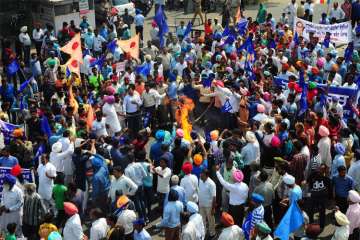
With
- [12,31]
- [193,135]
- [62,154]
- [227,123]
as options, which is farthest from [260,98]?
[12,31]

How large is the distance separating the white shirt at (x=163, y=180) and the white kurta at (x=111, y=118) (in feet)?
8.44

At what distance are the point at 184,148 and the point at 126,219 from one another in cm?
244

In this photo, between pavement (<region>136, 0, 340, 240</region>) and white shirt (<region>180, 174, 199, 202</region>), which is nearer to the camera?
white shirt (<region>180, 174, 199, 202</region>)

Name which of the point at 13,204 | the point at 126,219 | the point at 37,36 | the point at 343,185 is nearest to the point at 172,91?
the point at 343,185

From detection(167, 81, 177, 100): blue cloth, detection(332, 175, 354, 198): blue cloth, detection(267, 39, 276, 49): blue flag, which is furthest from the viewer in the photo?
detection(267, 39, 276, 49): blue flag

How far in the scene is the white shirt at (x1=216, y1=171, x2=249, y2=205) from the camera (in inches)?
403

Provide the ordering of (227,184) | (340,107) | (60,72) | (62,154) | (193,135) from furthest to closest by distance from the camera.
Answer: (60,72) < (340,107) < (193,135) < (62,154) < (227,184)

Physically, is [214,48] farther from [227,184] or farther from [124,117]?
[227,184]

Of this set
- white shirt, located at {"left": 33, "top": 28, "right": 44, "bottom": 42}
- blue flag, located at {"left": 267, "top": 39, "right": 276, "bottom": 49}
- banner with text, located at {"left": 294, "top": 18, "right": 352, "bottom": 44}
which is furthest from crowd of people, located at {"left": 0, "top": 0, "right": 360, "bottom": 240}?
white shirt, located at {"left": 33, "top": 28, "right": 44, "bottom": 42}

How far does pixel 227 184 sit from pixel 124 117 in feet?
14.6

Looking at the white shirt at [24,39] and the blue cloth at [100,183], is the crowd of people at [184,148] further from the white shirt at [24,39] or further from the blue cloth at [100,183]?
the white shirt at [24,39]

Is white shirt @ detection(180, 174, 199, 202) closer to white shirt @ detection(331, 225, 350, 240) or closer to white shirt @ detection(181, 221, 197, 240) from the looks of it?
white shirt @ detection(181, 221, 197, 240)

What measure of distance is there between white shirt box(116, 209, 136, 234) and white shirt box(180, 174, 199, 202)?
113 centimetres

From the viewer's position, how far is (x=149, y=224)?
11406 millimetres
